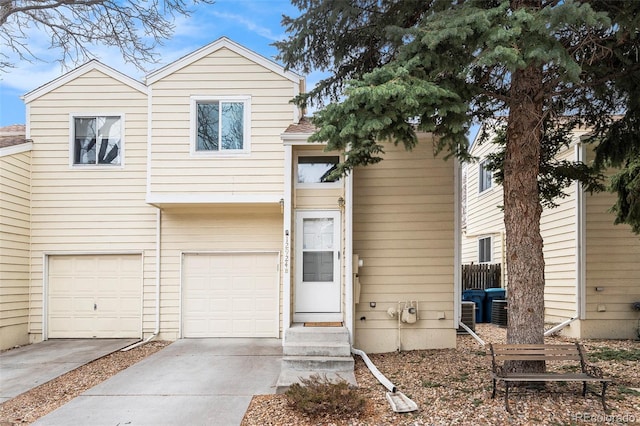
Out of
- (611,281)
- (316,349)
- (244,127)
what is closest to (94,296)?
(244,127)

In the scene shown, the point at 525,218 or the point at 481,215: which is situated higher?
the point at 481,215

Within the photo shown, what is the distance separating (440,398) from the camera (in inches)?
227

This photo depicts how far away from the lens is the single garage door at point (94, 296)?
10109 millimetres

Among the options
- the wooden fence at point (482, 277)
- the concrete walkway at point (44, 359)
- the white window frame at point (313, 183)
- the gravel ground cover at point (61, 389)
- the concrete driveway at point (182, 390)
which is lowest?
the concrete walkway at point (44, 359)

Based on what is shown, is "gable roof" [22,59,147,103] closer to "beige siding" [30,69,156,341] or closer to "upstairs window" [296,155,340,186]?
"beige siding" [30,69,156,341]

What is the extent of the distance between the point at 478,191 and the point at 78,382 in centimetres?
1502

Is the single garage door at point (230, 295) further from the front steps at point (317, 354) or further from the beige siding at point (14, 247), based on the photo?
the beige siding at point (14, 247)

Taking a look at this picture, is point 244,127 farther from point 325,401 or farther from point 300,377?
point 325,401

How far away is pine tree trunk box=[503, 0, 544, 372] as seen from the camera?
238 inches

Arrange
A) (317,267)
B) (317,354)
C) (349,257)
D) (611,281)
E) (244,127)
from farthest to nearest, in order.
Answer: (611,281)
(244,127)
(317,267)
(349,257)
(317,354)

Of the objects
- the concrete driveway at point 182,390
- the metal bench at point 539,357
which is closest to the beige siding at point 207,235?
the concrete driveway at point 182,390

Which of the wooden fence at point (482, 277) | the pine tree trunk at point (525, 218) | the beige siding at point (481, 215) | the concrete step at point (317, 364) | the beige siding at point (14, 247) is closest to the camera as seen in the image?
the pine tree trunk at point (525, 218)

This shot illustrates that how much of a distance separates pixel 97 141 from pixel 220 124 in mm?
2826

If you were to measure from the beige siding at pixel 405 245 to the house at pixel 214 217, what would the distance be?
0.02 meters
